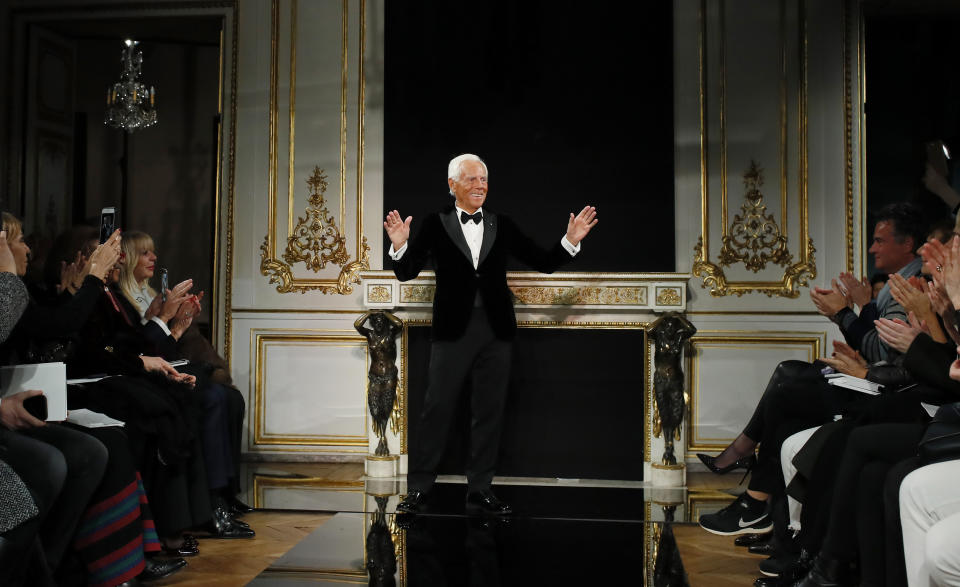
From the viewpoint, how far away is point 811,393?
355 cm

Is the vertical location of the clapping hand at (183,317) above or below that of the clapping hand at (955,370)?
above

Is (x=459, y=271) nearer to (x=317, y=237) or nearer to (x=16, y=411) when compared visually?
(x=317, y=237)

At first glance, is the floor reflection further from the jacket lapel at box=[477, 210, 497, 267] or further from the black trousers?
the jacket lapel at box=[477, 210, 497, 267]

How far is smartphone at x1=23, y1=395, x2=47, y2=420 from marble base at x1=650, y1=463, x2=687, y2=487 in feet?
10.4

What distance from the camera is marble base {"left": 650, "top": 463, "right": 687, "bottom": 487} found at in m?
4.89

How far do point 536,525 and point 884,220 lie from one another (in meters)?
1.92

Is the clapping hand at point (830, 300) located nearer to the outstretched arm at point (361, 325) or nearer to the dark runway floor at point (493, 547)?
the dark runway floor at point (493, 547)

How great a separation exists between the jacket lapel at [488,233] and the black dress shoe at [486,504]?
105 cm

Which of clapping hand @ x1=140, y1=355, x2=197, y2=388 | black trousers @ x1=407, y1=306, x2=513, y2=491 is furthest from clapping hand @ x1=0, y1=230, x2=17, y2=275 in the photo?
black trousers @ x1=407, y1=306, x2=513, y2=491

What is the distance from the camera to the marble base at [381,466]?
5043 mm

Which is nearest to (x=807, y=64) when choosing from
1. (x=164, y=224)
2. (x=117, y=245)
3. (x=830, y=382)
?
(x=830, y=382)

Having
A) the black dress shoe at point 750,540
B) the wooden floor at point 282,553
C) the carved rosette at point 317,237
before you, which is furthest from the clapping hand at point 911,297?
the carved rosette at point 317,237

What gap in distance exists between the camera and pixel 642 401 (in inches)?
200

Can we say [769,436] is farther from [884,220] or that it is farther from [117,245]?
[117,245]
